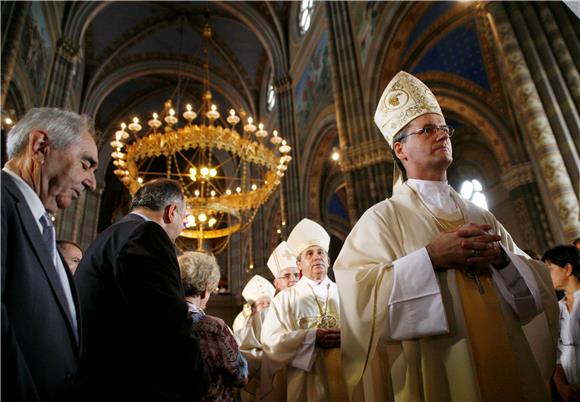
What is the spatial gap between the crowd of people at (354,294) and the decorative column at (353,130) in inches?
221

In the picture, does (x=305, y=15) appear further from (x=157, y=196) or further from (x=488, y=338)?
(x=488, y=338)

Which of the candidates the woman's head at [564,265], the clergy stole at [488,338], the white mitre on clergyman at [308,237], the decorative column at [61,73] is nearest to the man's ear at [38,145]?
the clergy stole at [488,338]

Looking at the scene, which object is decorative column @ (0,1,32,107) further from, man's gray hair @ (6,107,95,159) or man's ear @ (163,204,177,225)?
man's gray hair @ (6,107,95,159)

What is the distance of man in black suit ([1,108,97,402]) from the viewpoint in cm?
95

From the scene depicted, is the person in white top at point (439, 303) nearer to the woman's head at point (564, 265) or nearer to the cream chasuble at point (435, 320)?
the cream chasuble at point (435, 320)

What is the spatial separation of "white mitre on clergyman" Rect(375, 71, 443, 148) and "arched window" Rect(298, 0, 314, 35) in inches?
449

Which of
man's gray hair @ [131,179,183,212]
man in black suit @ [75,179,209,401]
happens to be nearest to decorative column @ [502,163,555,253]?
man's gray hair @ [131,179,183,212]

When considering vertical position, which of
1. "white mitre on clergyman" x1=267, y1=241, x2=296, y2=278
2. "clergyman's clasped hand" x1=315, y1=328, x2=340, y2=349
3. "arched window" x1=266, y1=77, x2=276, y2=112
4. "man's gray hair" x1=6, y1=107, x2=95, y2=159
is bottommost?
"clergyman's clasped hand" x1=315, y1=328, x2=340, y2=349

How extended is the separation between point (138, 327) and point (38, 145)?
68 centimetres

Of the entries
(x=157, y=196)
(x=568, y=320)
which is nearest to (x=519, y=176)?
(x=568, y=320)

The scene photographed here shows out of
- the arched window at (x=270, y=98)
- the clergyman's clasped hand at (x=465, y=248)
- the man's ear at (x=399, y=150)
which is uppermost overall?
the arched window at (x=270, y=98)

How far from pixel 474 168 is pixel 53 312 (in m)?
13.5

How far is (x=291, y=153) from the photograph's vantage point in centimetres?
1241

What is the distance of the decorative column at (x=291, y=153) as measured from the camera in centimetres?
1174
